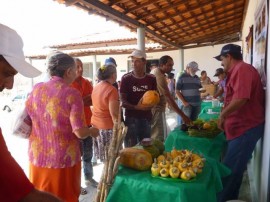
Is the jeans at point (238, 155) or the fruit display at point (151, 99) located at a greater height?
the fruit display at point (151, 99)

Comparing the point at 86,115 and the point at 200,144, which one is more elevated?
the point at 86,115

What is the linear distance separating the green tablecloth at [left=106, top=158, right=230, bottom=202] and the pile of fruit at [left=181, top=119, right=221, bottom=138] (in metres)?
0.96

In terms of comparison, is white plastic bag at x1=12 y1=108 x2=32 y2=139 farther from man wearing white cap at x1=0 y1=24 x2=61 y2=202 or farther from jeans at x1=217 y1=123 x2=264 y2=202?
jeans at x1=217 y1=123 x2=264 y2=202

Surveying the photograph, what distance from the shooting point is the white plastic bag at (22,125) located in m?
1.94

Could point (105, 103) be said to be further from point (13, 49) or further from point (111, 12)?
point (13, 49)

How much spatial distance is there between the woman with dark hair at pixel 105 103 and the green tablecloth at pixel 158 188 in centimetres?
120

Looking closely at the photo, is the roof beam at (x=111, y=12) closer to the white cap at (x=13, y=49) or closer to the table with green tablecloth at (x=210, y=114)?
the table with green tablecloth at (x=210, y=114)

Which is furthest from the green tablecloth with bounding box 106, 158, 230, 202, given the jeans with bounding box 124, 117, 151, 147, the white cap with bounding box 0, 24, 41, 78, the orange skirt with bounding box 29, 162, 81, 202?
the jeans with bounding box 124, 117, 151, 147

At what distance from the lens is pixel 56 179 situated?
195 cm

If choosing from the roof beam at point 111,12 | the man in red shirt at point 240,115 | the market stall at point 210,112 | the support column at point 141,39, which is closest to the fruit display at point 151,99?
the man in red shirt at point 240,115

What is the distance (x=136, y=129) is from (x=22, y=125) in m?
1.60

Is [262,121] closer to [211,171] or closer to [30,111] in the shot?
[211,171]

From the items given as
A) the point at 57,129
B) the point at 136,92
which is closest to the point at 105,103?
the point at 136,92

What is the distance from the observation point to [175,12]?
6242 mm
